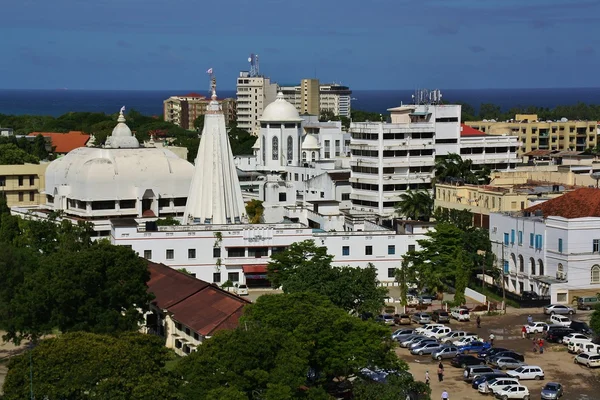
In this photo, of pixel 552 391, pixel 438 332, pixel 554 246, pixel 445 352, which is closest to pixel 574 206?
pixel 554 246

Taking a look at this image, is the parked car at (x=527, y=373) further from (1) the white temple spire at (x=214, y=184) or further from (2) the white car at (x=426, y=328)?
(1) the white temple spire at (x=214, y=184)

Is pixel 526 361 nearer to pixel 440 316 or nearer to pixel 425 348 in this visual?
pixel 425 348

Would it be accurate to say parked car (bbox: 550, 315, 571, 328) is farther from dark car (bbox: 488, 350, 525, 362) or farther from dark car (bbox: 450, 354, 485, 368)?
dark car (bbox: 450, 354, 485, 368)

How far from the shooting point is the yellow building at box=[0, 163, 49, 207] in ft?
336

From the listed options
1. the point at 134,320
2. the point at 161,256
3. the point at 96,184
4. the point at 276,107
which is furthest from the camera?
the point at 276,107

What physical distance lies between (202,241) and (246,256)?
9.80 ft

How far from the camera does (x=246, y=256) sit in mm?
76062

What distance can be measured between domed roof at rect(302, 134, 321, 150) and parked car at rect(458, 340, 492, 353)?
58.0 metres

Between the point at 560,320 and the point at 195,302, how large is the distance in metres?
19.8

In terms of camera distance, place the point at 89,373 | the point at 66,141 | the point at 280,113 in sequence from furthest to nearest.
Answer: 1. the point at 66,141
2. the point at 280,113
3. the point at 89,373

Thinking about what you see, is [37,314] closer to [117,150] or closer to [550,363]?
[550,363]

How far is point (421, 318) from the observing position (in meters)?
64.1

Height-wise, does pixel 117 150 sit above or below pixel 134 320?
above

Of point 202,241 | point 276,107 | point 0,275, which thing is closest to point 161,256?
point 202,241
